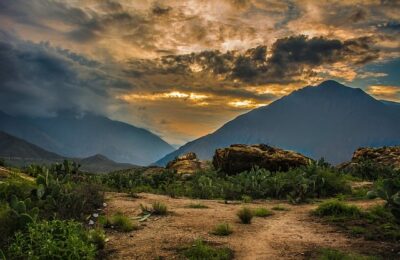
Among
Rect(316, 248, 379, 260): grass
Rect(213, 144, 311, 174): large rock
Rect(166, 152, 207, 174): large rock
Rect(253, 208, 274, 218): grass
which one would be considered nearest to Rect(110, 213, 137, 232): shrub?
Rect(253, 208, 274, 218): grass

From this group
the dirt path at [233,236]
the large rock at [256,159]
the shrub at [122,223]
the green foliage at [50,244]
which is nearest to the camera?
the green foliage at [50,244]

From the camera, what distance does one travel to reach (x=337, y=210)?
1527 centimetres

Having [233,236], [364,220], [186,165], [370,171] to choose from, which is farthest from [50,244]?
[186,165]

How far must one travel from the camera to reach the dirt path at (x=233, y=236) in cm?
1079

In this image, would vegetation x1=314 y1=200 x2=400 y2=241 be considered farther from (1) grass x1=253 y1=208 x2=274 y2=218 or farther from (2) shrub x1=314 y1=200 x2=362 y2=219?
(1) grass x1=253 y1=208 x2=274 y2=218

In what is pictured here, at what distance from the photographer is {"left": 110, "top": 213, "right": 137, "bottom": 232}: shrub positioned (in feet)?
42.7

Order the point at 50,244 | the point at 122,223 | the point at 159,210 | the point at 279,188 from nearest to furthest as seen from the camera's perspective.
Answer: the point at 50,244, the point at 122,223, the point at 159,210, the point at 279,188

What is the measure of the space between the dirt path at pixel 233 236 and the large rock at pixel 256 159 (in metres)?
15.1

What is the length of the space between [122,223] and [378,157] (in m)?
27.3

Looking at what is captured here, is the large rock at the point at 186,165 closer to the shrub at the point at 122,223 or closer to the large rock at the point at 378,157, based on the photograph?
the large rock at the point at 378,157

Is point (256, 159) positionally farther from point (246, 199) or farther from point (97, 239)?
point (97, 239)

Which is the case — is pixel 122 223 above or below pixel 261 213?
below

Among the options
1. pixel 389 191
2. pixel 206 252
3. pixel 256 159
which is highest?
pixel 256 159

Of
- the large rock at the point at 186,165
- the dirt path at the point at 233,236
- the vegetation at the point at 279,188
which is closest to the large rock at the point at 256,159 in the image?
the large rock at the point at 186,165
